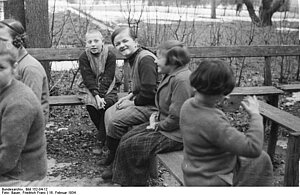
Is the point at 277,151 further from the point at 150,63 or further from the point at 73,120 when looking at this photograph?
the point at 73,120

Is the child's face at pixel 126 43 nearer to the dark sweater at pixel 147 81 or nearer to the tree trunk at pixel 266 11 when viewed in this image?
the dark sweater at pixel 147 81

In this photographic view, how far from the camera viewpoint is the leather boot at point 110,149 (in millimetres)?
3340

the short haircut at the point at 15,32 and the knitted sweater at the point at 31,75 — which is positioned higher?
the short haircut at the point at 15,32

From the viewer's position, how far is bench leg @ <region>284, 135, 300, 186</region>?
2.90 metres

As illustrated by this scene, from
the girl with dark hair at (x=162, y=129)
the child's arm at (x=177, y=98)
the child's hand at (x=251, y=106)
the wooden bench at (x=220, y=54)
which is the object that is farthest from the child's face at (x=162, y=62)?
the wooden bench at (x=220, y=54)

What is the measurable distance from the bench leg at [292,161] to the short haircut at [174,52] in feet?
3.02

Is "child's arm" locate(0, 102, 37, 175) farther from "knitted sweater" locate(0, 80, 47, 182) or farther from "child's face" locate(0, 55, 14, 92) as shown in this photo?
"child's face" locate(0, 55, 14, 92)

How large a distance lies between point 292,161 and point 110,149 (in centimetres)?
138

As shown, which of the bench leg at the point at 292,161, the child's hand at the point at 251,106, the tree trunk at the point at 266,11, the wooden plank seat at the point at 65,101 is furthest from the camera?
the tree trunk at the point at 266,11

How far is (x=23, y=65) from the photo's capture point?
2.75 m

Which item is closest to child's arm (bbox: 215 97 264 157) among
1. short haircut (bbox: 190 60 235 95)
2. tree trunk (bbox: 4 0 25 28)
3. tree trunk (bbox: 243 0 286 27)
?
short haircut (bbox: 190 60 235 95)

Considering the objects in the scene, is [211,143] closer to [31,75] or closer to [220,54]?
[31,75]

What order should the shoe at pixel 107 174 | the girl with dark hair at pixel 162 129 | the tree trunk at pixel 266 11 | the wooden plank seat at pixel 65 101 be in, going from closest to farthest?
the girl with dark hair at pixel 162 129 < the shoe at pixel 107 174 < the wooden plank seat at pixel 65 101 < the tree trunk at pixel 266 11

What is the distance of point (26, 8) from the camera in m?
4.44
